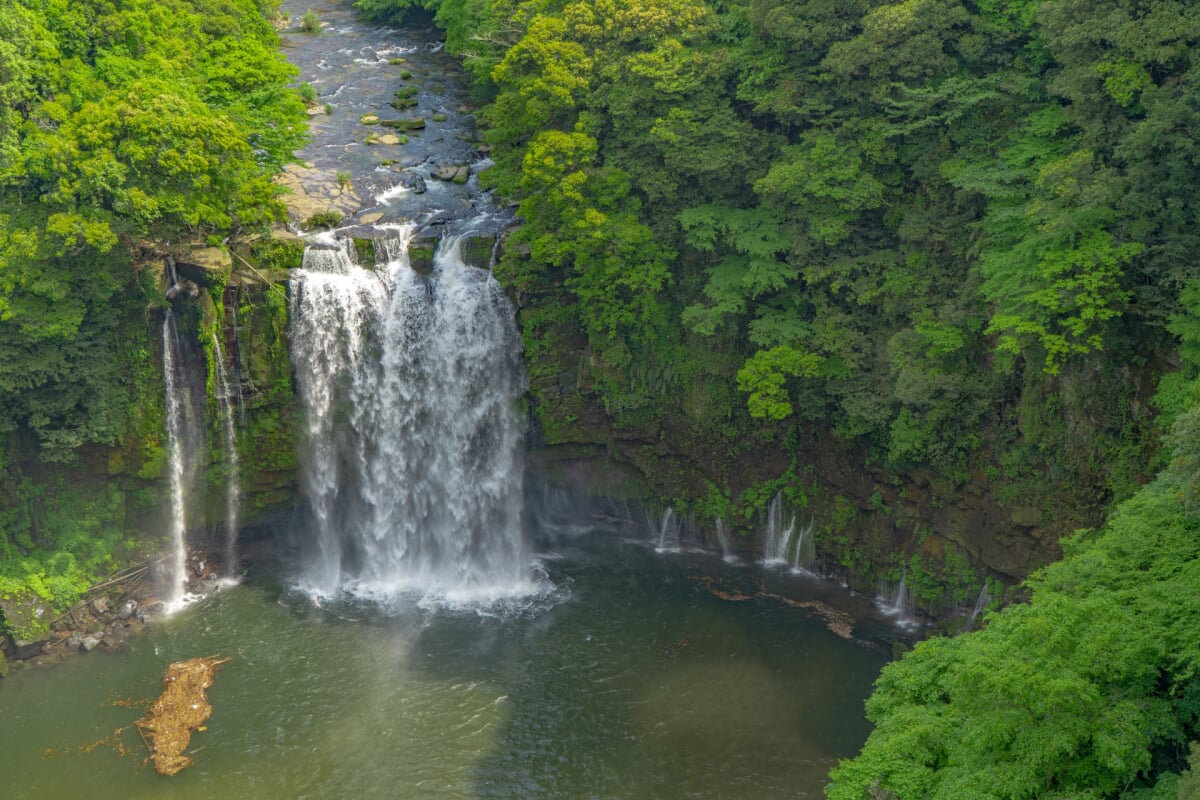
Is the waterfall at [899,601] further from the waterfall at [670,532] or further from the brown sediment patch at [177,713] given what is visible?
the brown sediment patch at [177,713]

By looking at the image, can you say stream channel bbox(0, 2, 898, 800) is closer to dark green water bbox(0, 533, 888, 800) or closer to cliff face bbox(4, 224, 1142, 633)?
dark green water bbox(0, 533, 888, 800)

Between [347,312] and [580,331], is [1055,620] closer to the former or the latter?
[580,331]

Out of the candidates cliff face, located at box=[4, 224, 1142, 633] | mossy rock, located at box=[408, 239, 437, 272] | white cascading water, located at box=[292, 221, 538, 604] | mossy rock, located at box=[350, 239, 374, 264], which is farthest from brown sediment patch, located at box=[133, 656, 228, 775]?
mossy rock, located at box=[408, 239, 437, 272]

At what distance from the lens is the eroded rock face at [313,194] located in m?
34.3

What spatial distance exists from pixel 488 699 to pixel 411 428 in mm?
9964

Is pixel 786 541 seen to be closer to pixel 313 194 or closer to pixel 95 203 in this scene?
pixel 313 194

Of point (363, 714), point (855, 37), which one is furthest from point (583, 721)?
point (855, 37)

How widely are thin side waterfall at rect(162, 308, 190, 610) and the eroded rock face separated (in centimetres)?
601

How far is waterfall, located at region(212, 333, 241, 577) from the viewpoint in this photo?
3122cm

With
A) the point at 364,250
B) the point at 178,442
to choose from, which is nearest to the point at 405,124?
the point at 364,250

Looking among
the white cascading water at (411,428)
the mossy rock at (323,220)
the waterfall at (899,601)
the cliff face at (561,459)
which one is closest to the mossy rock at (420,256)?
the cliff face at (561,459)

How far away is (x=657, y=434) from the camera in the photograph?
3397 centimetres

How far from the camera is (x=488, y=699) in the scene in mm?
27016

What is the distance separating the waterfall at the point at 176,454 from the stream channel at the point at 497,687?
142 cm
